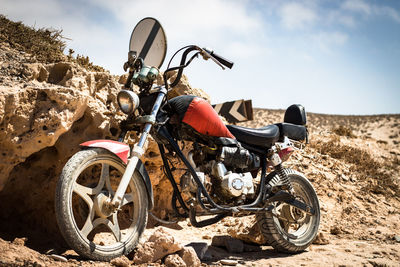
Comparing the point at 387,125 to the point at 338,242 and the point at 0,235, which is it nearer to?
the point at 338,242

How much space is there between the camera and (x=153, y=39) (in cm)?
429

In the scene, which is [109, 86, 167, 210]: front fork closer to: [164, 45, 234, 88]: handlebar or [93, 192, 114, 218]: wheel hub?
[93, 192, 114, 218]: wheel hub

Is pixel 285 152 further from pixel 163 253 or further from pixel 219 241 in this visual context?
pixel 163 253

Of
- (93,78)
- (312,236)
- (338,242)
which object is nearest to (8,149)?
(93,78)

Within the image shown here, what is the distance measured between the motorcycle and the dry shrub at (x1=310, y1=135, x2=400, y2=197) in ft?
12.1

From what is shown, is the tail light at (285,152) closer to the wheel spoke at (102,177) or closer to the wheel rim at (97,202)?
the wheel rim at (97,202)

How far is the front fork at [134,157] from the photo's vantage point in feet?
11.0

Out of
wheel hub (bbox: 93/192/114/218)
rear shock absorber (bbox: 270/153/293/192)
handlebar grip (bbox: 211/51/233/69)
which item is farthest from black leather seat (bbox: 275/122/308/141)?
wheel hub (bbox: 93/192/114/218)

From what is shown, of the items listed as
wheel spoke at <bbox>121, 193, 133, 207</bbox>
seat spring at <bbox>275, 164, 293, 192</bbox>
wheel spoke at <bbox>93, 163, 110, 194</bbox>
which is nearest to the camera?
wheel spoke at <bbox>93, 163, 110, 194</bbox>

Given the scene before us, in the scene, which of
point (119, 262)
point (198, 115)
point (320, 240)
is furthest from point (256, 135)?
point (119, 262)

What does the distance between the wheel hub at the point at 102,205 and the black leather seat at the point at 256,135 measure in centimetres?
176

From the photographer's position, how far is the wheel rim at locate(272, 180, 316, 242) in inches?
192

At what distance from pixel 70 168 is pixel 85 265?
0.82m

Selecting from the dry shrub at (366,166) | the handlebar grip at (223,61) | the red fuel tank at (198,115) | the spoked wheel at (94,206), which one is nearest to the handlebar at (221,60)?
the handlebar grip at (223,61)
